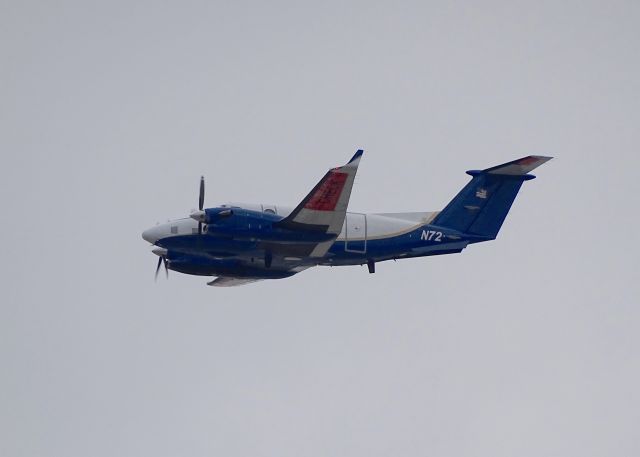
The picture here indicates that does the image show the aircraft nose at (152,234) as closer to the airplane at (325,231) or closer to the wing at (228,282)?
the airplane at (325,231)

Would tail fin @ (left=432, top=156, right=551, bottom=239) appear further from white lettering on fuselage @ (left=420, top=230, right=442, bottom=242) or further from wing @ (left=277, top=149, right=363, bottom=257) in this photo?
wing @ (left=277, top=149, right=363, bottom=257)

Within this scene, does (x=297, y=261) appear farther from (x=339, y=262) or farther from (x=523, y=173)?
(x=523, y=173)

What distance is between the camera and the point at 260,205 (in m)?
46.8

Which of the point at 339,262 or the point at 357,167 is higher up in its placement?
the point at 357,167

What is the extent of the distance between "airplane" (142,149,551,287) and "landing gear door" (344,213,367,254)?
43 millimetres

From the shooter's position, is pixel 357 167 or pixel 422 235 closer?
pixel 357 167

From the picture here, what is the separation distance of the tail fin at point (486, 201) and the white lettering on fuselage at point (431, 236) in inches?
24.9

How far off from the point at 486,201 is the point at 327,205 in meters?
9.25

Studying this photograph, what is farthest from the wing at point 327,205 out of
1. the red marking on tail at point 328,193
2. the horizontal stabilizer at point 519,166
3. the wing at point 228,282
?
the horizontal stabilizer at point 519,166

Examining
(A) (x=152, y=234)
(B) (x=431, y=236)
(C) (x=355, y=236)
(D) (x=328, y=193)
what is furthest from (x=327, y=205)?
(A) (x=152, y=234)

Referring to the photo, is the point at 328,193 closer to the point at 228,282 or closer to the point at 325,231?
the point at 325,231

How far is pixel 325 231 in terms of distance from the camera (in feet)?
149

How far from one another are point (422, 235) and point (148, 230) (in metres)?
12.0

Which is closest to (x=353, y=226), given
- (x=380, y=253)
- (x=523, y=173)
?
(x=380, y=253)
